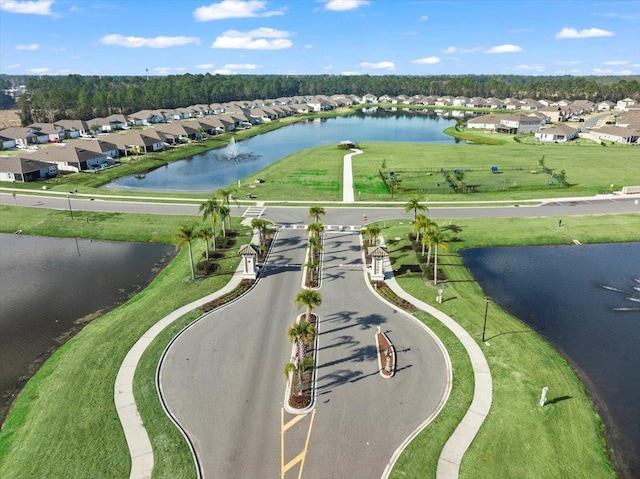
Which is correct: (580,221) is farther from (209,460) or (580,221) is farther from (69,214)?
(69,214)

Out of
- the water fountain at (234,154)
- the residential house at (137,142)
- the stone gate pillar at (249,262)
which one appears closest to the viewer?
the stone gate pillar at (249,262)

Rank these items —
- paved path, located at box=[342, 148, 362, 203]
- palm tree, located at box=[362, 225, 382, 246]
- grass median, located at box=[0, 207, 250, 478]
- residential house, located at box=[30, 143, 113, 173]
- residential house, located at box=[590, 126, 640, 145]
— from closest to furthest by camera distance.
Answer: grass median, located at box=[0, 207, 250, 478] → palm tree, located at box=[362, 225, 382, 246] → paved path, located at box=[342, 148, 362, 203] → residential house, located at box=[30, 143, 113, 173] → residential house, located at box=[590, 126, 640, 145]

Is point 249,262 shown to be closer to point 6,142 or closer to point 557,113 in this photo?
point 6,142

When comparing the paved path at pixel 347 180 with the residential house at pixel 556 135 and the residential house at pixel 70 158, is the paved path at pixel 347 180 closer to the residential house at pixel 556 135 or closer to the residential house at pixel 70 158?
the residential house at pixel 70 158

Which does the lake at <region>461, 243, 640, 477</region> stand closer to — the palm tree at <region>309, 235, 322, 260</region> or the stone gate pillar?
the palm tree at <region>309, 235, 322, 260</region>

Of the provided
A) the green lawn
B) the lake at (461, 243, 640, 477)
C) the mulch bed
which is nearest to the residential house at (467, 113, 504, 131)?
the lake at (461, 243, 640, 477)

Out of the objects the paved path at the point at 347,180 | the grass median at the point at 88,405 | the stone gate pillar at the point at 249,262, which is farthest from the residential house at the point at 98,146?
the stone gate pillar at the point at 249,262

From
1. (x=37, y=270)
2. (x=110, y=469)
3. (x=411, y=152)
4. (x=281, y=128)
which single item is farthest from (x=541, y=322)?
(x=281, y=128)

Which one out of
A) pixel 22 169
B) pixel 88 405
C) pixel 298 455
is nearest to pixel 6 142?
pixel 22 169
